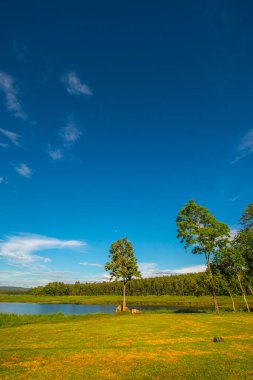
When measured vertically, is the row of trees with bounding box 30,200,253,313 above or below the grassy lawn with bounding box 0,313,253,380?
above

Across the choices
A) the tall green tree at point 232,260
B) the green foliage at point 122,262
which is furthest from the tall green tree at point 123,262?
the tall green tree at point 232,260

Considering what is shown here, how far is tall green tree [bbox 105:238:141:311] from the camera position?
187 feet

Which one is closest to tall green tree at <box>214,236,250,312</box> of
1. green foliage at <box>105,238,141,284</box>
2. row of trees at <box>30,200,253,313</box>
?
row of trees at <box>30,200,253,313</box>

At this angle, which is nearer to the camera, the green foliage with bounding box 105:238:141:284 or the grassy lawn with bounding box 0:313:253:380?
the grassy lawn with bounding box 0:313:253:380

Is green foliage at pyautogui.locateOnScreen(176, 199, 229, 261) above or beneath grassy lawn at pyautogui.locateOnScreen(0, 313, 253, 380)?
above

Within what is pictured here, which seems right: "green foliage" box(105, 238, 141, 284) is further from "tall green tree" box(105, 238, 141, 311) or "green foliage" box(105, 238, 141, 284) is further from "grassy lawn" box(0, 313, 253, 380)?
"grassy lawn" box(0, 313, 253, 380)

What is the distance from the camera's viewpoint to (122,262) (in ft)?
190

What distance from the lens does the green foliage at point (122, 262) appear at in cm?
5709

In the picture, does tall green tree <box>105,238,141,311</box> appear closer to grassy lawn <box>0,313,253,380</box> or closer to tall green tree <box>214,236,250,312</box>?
tall green tree <box>214,236,250,312</box>

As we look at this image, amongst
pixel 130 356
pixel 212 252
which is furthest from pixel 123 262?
pixel 130 356

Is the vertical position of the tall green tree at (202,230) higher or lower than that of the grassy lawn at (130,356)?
higher

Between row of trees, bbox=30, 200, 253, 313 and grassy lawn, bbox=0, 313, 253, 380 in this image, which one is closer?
grassy lawn, bbox=0, 313, 253, 380

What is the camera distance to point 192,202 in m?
44.2

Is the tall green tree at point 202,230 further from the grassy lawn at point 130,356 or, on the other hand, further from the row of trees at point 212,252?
the grassy lawn at point 130,356
